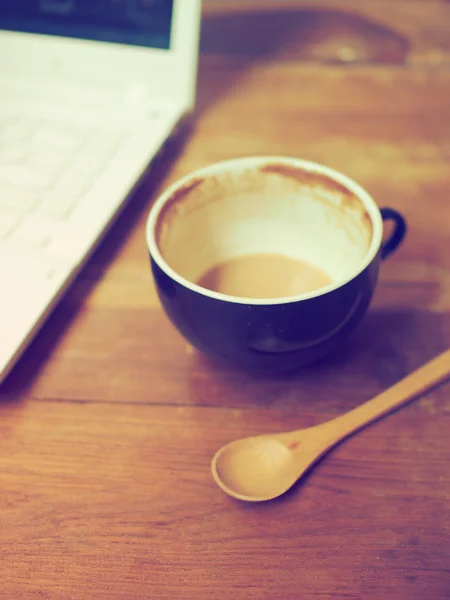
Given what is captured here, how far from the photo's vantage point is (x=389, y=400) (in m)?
0.31

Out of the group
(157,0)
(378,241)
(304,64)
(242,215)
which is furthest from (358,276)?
(304,64)

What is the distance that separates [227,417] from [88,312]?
0.13 metres

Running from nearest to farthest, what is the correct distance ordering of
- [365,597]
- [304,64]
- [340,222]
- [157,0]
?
1. [365,597]
2. [340,222]
3. [157,0]
4. [304,64]

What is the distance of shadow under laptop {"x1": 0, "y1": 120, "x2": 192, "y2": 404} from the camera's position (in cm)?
34

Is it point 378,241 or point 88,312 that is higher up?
point 378,241

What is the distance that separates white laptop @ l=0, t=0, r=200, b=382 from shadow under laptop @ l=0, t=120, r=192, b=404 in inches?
0.8

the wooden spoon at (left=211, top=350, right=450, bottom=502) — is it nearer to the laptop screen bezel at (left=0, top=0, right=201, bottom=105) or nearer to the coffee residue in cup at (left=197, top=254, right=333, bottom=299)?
the coffee residue in cup at (left=197, top=254, right=333, bottom=299)

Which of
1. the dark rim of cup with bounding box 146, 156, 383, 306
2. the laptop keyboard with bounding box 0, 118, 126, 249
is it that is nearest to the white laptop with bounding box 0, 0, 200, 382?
the laptop keyboard with bounding box 0, 118, 126, 249

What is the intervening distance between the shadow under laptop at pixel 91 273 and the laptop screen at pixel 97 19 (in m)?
0.10

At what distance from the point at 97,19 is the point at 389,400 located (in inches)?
18.3

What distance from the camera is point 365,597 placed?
251 millimetres

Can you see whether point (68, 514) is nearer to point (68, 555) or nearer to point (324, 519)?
point (68, 555)

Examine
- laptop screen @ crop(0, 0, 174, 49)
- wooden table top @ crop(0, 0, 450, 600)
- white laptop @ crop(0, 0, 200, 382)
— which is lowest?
wooden table top @ crop(0, 0, 450, 600)

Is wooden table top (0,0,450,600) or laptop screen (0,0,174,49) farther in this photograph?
laptop screen (0,0,174,49)
